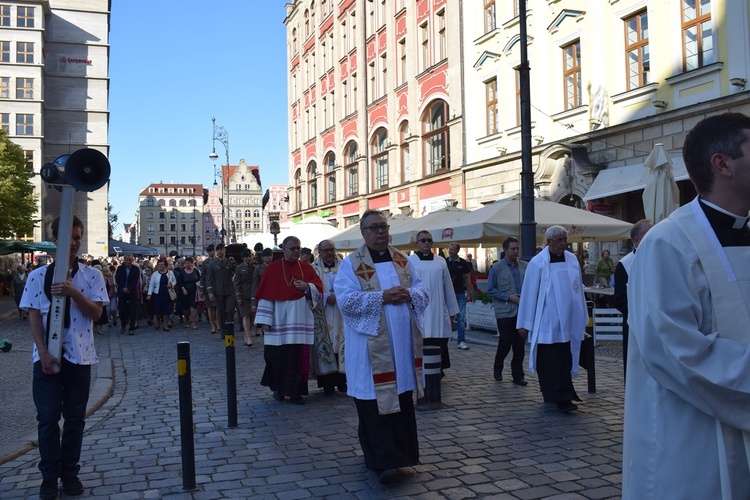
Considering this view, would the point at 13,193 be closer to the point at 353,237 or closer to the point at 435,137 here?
the point at 435,137

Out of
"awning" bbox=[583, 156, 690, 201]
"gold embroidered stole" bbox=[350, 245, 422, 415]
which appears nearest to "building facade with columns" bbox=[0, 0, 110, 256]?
"awning" bbox=[583, 156, 690, 201]

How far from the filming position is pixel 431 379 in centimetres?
761

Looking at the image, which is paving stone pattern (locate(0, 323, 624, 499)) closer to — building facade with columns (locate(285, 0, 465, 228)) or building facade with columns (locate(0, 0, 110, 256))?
building facade with columns (locate(285, 0, 465, 228))

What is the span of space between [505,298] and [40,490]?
6407 mm

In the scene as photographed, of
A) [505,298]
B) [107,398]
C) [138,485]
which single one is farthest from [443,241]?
[138,485]

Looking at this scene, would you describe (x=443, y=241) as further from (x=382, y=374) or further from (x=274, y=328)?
(x=382, y=374)

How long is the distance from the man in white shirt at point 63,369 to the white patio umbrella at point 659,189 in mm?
8613

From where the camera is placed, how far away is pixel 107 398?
8.85 meters

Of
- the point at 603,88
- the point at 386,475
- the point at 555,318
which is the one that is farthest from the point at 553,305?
the point at 603,88

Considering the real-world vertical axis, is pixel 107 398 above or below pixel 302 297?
below

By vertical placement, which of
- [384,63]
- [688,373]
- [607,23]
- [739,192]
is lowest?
[688,373]

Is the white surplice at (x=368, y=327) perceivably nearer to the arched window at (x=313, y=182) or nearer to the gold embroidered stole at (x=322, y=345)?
the gold embroidered stole at (x=322, y=345)

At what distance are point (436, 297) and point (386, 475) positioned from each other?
15.4ft

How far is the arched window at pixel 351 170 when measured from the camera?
39.8 meters
